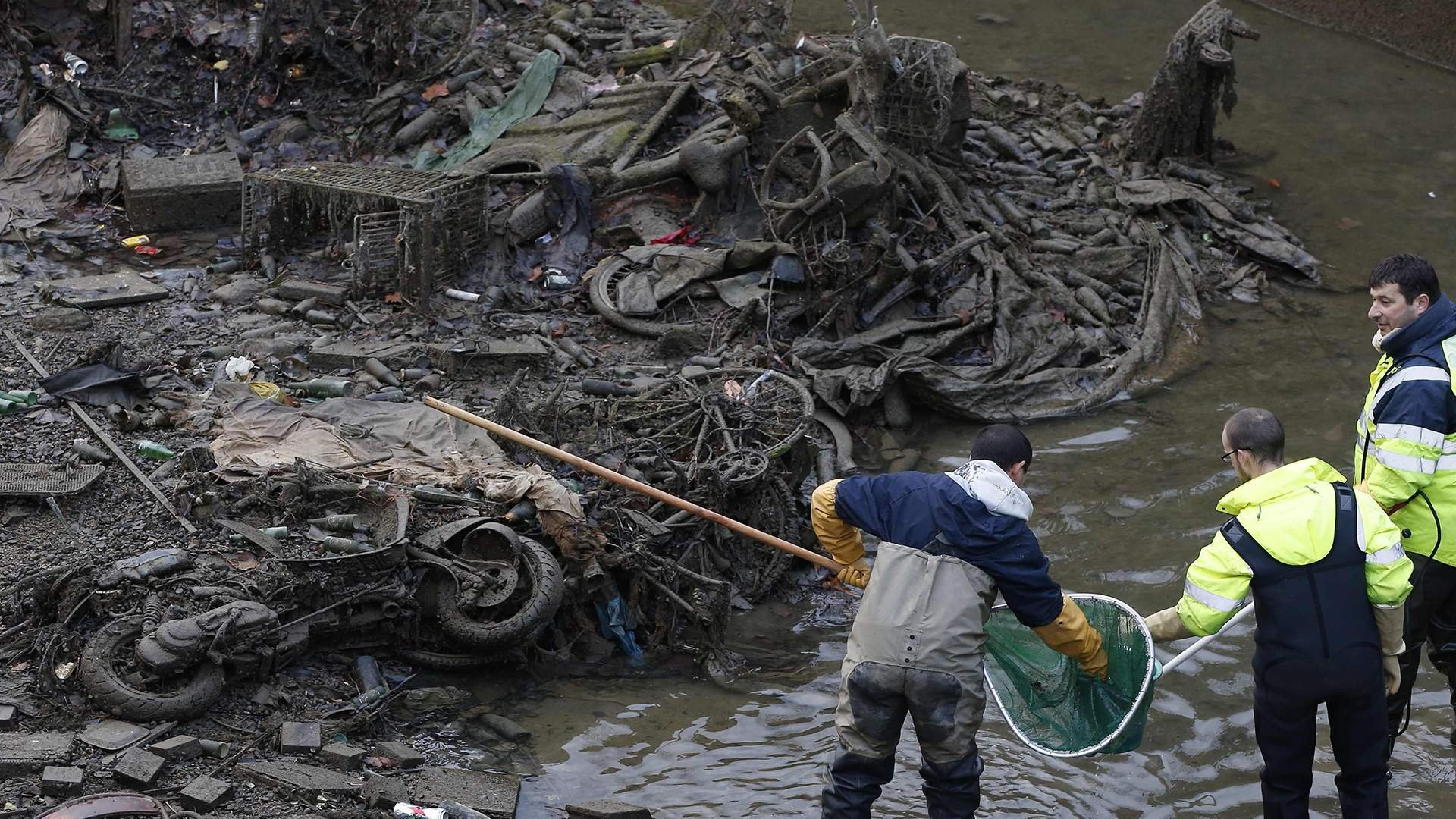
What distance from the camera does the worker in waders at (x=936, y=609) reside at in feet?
15.0

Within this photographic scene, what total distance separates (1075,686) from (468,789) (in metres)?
2.67

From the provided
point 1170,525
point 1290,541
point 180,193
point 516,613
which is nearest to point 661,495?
point 516,613

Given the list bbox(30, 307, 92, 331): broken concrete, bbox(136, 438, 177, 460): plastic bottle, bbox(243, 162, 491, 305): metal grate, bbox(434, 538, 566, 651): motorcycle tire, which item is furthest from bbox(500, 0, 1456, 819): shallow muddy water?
bbox(30, 307, 92, 331): broken concrete

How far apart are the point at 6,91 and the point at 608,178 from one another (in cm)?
696

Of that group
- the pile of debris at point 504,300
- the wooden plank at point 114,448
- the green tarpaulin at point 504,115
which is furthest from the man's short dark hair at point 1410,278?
the green tarpaulin at point 504,115

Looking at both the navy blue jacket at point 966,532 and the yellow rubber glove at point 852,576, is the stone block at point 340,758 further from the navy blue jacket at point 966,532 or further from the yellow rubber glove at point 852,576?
the navy blue jacket at point 966,532

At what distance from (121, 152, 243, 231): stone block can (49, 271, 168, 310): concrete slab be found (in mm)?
1446

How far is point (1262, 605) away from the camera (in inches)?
177

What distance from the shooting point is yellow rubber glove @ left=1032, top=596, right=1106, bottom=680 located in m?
4.86

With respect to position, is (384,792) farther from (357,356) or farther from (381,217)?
(381,217)

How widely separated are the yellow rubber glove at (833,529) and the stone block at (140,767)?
286 centimetres

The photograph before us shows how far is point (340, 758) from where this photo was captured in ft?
18.8

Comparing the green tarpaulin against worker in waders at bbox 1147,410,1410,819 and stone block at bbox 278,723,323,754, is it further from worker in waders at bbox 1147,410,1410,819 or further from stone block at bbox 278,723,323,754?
worker in waders at bbox 1147,410,1410,819

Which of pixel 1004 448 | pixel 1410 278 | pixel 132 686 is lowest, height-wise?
pixel 132 686
